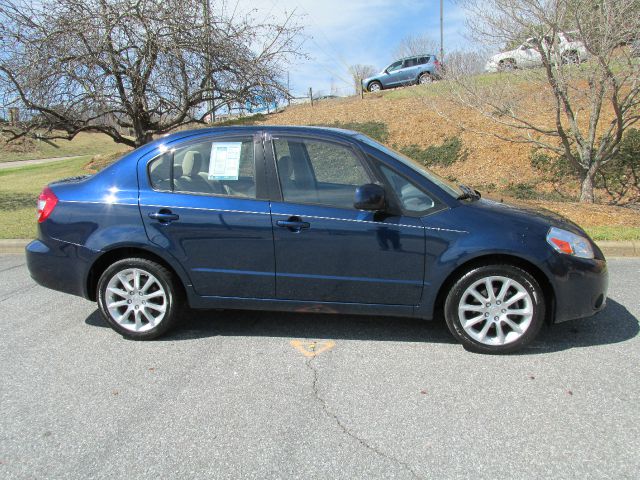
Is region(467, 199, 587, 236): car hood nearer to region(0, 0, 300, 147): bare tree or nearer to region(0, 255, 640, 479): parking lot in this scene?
region(0, 255, 640, 479): parking lot

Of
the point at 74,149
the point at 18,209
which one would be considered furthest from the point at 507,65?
the point at 74,149

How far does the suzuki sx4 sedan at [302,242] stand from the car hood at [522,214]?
0.06 ft

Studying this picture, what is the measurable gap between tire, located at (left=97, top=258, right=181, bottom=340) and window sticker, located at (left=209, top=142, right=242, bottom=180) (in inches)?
33.9

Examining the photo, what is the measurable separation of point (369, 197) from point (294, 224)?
59cm

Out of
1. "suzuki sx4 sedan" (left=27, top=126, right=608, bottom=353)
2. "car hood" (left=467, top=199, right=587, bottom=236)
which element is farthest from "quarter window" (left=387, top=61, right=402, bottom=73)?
"car hood" (left=467, top=199, right=587, bottom=236)

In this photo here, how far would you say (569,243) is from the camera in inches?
153

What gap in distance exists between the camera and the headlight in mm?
3840

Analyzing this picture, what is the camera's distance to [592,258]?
392cm

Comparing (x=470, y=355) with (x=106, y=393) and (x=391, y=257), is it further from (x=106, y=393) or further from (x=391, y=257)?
(x=106, y=393)

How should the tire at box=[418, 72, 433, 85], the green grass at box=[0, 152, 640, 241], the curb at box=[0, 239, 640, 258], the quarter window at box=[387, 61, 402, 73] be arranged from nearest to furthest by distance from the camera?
the curb at box=[0, 239, 640, 258], the green grass at box=[0, 152, 640, 241], the tire at box=[418, 72, 433, 85], the quarter window at box=[387, 61, 402, 73]

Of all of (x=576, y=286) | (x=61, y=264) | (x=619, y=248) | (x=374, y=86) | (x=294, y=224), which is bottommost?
(x=619, y=248)

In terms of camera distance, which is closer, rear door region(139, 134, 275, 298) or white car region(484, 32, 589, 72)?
rear door region(139, 134, 275, 298)

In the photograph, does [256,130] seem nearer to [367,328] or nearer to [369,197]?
[369,197]

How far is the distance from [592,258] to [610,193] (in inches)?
425
